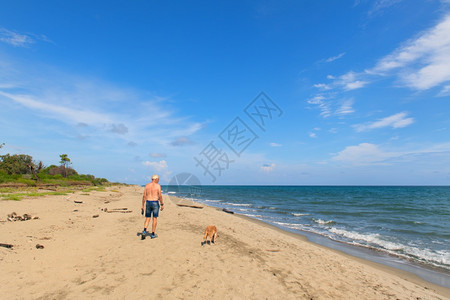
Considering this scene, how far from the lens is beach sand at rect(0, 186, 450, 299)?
471 centimetres

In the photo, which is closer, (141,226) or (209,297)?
(209,297)

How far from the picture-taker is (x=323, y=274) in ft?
21.0

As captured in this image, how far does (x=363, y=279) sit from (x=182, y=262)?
5296mm

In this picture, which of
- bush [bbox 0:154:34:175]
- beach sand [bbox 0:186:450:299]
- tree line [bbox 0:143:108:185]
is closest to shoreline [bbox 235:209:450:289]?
beach sand [bbox 0:186:450:299]

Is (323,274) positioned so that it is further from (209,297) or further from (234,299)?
(209,297)

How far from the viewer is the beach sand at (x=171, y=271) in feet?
15.5

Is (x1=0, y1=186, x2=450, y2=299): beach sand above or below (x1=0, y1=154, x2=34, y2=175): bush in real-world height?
below

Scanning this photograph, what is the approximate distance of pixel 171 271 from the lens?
561 cm

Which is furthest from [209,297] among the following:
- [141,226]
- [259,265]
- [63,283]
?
[141,226]

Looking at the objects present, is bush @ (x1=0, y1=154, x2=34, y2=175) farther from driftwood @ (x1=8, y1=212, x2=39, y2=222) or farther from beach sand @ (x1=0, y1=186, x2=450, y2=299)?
beach sand @ (x1=0, y1=186, x2=450, y2=299)

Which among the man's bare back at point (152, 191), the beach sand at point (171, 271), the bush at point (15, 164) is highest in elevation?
the bush at point (15, 164)

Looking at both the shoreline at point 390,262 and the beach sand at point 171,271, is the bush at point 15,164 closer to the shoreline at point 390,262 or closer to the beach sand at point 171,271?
the beach sand at point 171,271

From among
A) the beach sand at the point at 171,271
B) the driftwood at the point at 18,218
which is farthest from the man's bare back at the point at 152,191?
the driftwood at the point at 18,218

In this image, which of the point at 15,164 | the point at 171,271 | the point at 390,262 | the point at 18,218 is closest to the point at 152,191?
the point at 171,271
